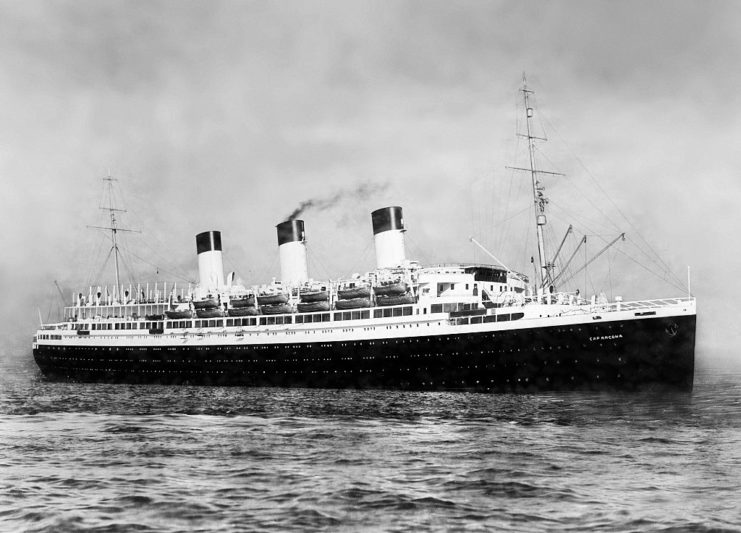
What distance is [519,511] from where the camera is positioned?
1733 centimetres

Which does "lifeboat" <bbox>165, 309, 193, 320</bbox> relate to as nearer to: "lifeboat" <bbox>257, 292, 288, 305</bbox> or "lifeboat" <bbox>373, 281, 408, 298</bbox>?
"lifeboat" <bbox>257, 292, 288, 305</bbox>

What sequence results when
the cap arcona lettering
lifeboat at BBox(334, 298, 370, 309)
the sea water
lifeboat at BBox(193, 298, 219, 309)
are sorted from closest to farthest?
the sea water, the cap arcona lettering, lifeboat at BBox(334, 298, 370, 309), lifeboat at BBox(193, 298, 219, 309)

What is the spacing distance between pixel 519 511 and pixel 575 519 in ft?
4.26

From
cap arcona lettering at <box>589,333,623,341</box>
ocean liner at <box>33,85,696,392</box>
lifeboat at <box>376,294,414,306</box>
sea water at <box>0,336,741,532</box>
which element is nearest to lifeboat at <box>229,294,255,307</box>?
ocean liner at <box>33,85,696,392</box>

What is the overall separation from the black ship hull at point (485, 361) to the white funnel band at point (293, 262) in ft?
24.4

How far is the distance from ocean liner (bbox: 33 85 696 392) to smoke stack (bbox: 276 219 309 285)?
0.11m

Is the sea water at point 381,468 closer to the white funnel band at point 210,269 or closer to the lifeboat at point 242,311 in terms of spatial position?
the lifeboat at point 242,311

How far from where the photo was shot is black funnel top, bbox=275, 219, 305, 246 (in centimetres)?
6600

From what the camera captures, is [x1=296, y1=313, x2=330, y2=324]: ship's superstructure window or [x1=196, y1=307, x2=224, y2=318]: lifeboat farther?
[x1=196, y1=307, x2=224, y2=318]: lifeboat

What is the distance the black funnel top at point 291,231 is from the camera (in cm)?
6600

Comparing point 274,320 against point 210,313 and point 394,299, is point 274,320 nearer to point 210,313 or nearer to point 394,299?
point 210,313

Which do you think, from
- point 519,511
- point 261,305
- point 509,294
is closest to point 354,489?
point 519,511

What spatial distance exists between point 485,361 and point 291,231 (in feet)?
78.9

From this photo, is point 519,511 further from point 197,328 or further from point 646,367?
point 197,328
